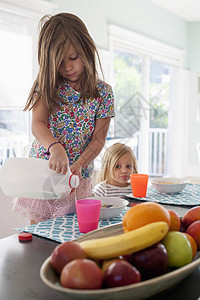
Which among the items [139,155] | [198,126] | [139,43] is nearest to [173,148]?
[198,126]

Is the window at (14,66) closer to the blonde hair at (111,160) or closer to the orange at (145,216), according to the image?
the blonde hair at (111,160)

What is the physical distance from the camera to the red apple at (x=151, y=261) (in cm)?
65

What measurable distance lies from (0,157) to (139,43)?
2.54m

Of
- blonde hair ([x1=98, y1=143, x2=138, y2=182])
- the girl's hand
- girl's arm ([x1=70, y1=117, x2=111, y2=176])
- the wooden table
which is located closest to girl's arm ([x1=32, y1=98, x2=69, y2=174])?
the girl's hand

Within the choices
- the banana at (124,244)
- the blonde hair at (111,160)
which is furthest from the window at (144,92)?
the banana at (124,244)

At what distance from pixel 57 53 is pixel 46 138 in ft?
1.10

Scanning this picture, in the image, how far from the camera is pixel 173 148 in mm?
6559

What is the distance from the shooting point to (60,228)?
111cm

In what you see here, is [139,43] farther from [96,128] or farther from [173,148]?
[96,128]

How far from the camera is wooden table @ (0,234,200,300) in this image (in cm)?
69

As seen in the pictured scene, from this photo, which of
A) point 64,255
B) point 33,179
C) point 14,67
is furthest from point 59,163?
point 14,67

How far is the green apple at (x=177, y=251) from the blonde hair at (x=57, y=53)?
900mm

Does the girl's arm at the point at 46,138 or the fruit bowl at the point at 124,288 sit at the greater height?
the girl's arm at the point at 46,138

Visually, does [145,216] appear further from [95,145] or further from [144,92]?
[144,92]
